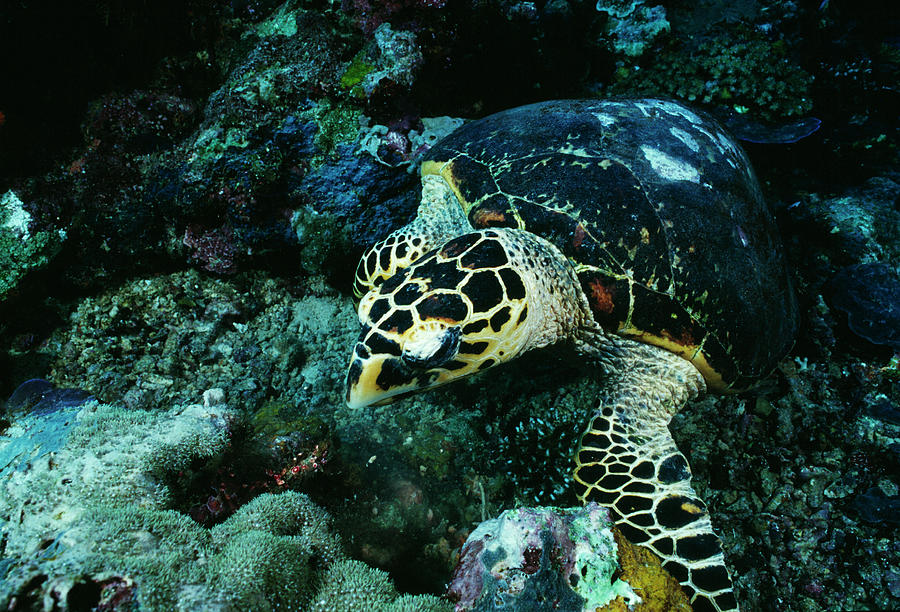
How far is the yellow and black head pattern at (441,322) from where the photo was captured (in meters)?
1.44

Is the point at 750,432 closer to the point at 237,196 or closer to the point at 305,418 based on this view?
the point at 305,418

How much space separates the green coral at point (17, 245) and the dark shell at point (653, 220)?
7.75 feet

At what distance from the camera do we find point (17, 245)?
91.9 inches

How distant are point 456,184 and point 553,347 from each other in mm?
993

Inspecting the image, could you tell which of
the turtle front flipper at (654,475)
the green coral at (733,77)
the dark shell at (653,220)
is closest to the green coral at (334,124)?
the dark shell at (653,220)

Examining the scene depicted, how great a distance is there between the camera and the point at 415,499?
1.86 meters

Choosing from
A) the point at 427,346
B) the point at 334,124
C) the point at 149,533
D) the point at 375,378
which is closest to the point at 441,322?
the point at 427,346

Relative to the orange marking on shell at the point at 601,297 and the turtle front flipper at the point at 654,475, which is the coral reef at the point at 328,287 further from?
the orange marking on shell at the point at 601,297

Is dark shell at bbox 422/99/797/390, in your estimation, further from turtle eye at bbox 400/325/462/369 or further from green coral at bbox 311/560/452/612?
green coral at bbox 311/560/452/612

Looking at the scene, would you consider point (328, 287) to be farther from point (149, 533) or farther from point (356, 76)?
point (149, 533)

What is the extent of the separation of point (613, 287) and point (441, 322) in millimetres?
810

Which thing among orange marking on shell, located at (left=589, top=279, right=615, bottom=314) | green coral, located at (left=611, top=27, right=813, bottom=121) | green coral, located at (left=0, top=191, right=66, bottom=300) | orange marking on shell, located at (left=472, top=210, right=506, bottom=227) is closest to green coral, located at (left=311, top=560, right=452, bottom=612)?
orange marking on shell, located at (left=589, top=279, right=615, bottom=314)

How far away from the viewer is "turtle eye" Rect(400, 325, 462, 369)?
1424 mm

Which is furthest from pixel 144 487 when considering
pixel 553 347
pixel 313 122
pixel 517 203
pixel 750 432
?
pixel 750 432
